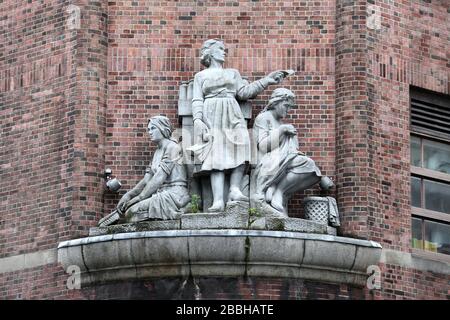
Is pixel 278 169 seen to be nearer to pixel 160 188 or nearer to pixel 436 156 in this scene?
pixel 160 188

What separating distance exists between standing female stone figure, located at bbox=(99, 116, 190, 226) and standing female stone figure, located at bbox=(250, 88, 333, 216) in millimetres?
1148

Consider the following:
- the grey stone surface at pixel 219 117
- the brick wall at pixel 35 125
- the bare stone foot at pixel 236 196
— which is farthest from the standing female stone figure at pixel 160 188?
the brick wall at pixel 35 125

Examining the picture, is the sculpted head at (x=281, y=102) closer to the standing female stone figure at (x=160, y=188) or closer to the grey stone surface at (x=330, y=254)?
the standing female stone figure at (x=160, y=188)

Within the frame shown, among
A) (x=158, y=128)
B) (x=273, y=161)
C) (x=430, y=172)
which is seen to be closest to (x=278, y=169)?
(x=273, y=161)

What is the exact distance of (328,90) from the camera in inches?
1232

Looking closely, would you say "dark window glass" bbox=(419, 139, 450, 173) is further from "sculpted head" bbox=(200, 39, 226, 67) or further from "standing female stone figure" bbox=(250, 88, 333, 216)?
"sculpted head" bbox=(200, 39, 226, 67)

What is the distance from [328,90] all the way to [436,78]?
2072 mm

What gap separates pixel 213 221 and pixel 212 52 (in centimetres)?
293

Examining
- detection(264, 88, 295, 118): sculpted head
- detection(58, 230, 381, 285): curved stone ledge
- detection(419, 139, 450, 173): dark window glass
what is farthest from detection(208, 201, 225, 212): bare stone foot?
detection(419, 139, 450, 173): dark window glass

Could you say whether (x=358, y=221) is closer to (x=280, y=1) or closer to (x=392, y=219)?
(x=392, y=219)

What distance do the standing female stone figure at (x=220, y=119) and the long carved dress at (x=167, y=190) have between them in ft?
1.10

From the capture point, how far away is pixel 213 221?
96.6ft

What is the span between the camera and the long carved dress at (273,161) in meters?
30.0

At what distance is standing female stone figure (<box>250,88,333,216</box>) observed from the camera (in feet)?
98.3
